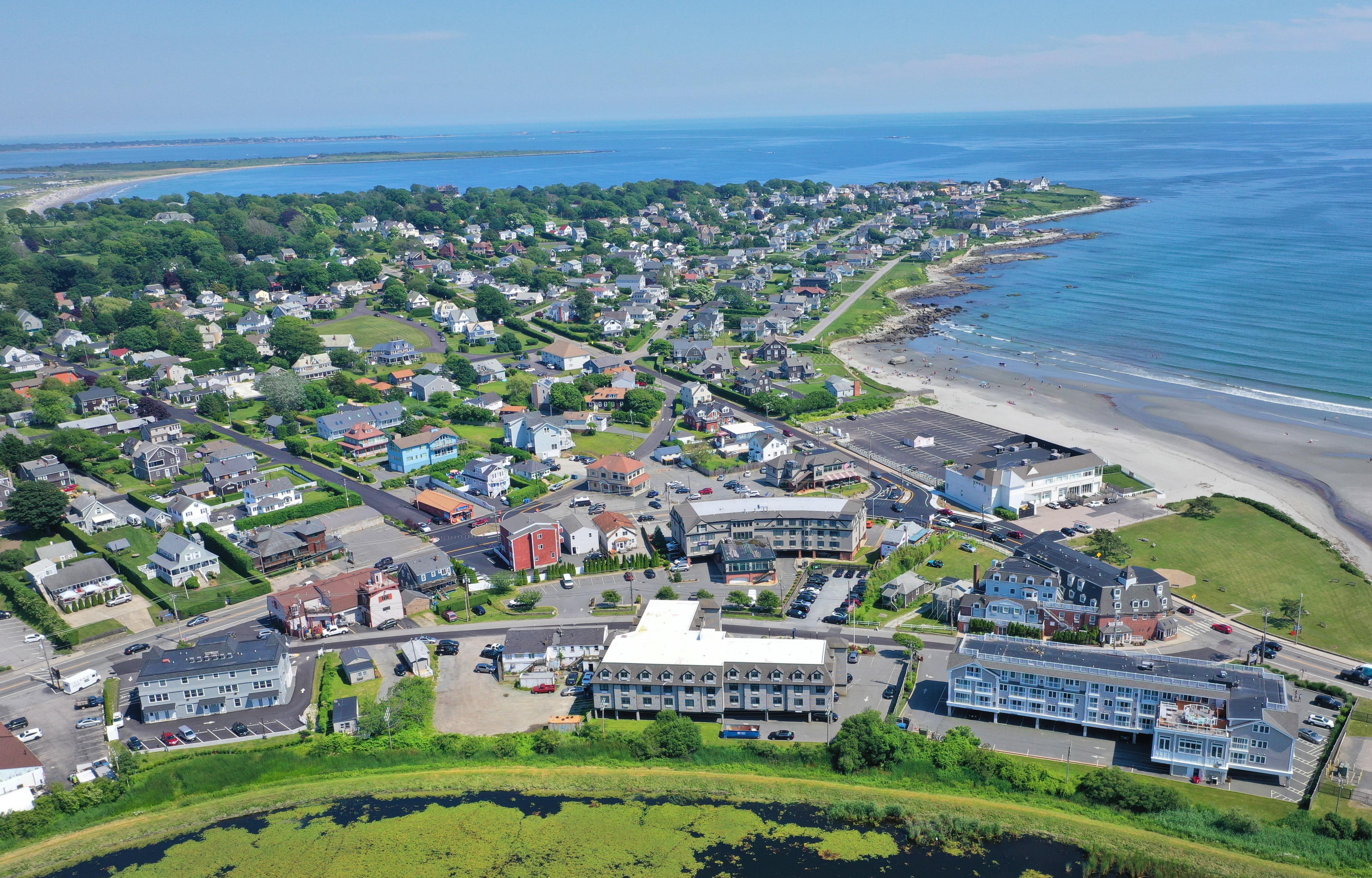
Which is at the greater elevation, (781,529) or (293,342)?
(293,342)

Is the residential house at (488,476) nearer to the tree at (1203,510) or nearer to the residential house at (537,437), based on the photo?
the residential house at (537,437)

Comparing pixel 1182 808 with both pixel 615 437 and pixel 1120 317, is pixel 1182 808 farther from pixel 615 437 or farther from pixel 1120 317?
pixel 1120 317

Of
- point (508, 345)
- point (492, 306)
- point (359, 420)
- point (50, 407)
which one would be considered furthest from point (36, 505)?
point (492, 306)

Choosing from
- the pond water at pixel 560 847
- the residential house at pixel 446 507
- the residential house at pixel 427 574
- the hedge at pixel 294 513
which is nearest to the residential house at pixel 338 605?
the residential house at pixel 427 574

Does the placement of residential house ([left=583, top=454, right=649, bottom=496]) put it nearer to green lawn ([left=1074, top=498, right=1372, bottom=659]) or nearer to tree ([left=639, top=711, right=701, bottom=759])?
tree ([left=639, top=711, right=701, bottom=759])

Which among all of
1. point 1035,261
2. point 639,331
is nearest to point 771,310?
point 639,331

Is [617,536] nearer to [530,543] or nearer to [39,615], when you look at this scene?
[530,543]

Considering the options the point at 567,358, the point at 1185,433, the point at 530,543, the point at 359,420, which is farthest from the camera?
the point at 567,358
